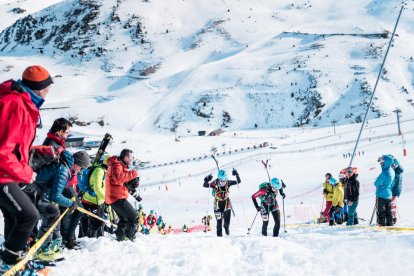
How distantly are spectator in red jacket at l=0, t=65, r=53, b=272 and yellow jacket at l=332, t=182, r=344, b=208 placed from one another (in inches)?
454

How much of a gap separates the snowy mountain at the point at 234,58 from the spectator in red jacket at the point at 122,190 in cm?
9377

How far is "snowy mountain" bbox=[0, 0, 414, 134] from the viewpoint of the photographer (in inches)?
4252

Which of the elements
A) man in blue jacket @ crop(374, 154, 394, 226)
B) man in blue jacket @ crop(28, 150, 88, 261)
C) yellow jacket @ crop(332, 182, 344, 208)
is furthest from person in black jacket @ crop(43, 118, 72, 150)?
yellow jacket @ crop(332, 182, 344, 208)

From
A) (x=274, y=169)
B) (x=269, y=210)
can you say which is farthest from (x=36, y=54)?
(x=269, y=210)

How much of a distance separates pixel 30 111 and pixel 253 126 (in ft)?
336

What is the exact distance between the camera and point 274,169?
119ft

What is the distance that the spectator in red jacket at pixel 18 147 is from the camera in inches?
152

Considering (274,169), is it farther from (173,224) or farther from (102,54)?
(102,54)

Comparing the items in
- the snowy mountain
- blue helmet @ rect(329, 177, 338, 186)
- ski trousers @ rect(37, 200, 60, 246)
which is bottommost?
blue helmet @ rect(329, 177, 338, 186)

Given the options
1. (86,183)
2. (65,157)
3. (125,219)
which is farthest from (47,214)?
(86,183)

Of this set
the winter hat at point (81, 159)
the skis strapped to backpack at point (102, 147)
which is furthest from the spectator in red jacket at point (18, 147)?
the skis strapped to backpack at point (102, 147)

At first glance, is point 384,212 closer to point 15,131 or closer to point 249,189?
point 15,131

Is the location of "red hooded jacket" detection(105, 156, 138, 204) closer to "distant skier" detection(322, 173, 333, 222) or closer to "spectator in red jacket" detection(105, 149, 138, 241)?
"spectator in red jacket" detection(105, 149, 138, 241)

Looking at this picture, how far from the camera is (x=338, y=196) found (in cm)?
1428
